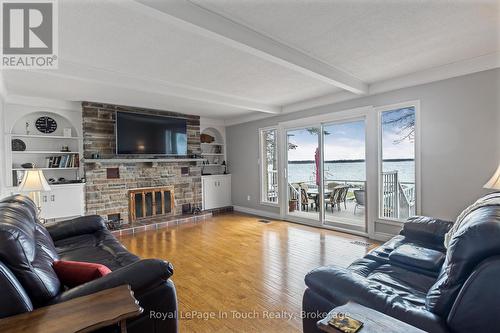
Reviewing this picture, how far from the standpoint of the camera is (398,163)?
4137mm

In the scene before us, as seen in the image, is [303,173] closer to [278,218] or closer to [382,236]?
[278,218]

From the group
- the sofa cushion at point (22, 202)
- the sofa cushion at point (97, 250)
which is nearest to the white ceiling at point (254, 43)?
the sofa cushion at point (22, 202)

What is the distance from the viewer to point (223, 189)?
712 centimetres

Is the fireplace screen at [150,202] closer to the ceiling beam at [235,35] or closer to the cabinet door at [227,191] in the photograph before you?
the cabinet door at [227,191]

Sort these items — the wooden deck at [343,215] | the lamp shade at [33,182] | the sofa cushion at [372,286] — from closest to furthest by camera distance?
the sofa cushion at [372,286]
the lamp shade at [33,182]
the wooden deck at [343,215]

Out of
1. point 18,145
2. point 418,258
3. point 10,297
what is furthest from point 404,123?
point 18,145

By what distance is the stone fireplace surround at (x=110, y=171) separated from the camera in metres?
5.00

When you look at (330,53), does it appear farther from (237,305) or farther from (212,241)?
(212,241)

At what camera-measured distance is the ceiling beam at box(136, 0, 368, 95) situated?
6.39ft

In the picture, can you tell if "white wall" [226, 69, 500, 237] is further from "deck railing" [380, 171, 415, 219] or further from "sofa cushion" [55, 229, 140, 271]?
"sofa cushion" [55, 229, 140, 271]

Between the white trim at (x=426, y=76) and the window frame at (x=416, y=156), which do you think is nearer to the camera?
the white trim at (x=426, y=76)

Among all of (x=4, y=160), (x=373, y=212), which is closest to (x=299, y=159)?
(x=373, y=212)

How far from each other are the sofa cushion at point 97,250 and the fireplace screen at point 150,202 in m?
2.54

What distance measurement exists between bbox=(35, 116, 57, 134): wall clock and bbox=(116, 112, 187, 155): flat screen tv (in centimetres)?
119
